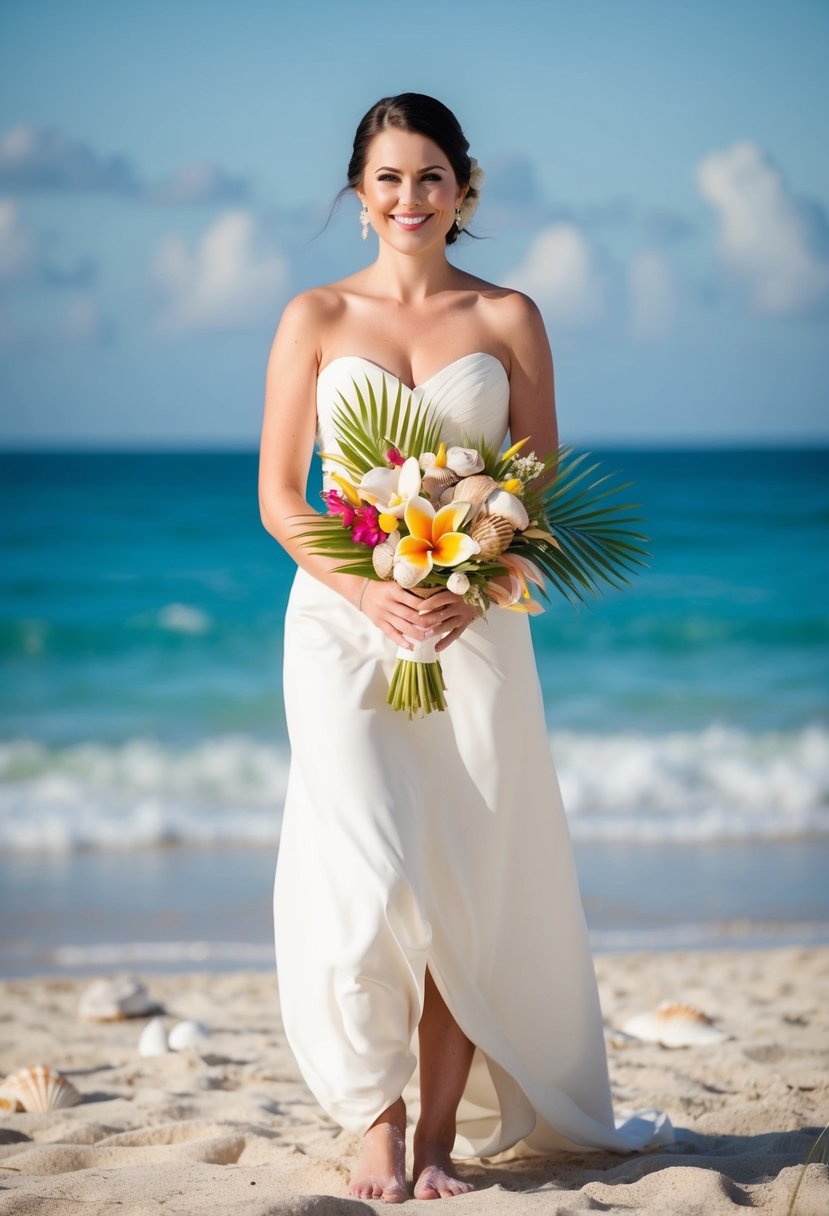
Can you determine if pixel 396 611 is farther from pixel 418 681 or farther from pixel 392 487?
pixel 392 487

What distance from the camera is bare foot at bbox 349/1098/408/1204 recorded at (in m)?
3.24

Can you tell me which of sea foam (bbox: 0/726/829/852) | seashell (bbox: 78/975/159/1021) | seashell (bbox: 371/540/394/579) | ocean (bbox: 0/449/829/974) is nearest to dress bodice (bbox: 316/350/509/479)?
seashell (bbox: 371/540/394/579)

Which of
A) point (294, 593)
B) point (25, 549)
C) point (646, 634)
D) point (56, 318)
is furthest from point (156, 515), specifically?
point (294, 593)

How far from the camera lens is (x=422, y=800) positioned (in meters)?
3.48

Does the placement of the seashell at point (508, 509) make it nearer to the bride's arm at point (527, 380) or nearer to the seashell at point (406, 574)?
the seashell at point (406, 574)

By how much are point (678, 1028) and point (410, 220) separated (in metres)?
3.30

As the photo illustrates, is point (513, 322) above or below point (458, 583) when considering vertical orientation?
above

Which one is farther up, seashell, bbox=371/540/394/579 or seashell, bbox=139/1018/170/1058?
seashell, bbox=371/540/394/579

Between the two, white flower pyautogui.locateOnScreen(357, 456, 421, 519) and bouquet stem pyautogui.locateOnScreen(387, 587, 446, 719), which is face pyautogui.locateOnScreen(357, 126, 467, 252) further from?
bouquet stem pyautogui.locateOnScreen(387, 587, 446, 719)

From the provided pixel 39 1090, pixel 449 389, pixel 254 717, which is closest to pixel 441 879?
pixel 449 389

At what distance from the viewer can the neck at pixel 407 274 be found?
377 centimetres

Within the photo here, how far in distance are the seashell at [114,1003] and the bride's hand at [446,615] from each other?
3.16 metres

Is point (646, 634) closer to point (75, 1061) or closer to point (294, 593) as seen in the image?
point (75, 1061)

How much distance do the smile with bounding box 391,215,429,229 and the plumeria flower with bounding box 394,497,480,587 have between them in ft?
3.04
